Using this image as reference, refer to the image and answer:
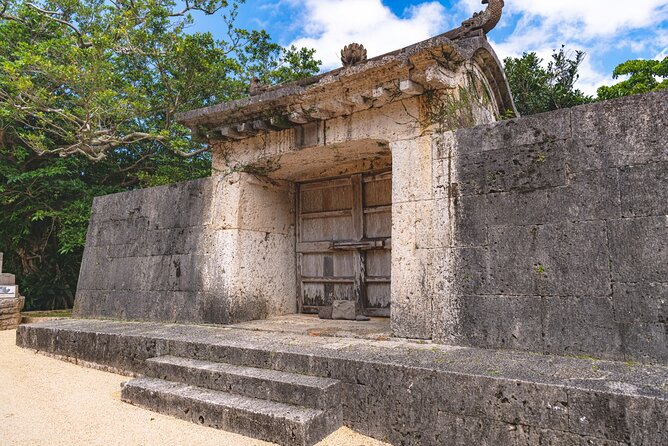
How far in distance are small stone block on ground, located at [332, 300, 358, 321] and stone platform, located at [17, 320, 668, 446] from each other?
50.1 inches

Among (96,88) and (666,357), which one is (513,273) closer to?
(666,357)

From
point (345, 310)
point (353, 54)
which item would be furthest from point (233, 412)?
point (353, 54)

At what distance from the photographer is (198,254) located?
5.83 m

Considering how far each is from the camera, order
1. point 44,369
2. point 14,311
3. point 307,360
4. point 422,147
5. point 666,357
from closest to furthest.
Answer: point 666,357, point 307,360, point 422,147, point 44,369, point 14,311

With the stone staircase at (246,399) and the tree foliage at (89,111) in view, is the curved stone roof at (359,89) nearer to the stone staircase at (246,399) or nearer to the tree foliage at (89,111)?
the stone staircase at (246,399)

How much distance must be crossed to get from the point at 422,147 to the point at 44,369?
5092 mm

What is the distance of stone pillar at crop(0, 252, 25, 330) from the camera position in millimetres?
8711

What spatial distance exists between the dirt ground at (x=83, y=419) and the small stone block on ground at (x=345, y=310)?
2.49 meters

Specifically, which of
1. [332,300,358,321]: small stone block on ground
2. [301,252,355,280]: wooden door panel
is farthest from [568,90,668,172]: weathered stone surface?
[301,252,355,280]: wooden door panel

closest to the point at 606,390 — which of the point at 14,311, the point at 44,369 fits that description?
the point at 44,369

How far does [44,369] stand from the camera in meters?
5.25

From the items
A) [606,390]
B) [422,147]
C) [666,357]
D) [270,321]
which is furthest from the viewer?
[270,321]

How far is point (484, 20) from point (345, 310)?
3.69m

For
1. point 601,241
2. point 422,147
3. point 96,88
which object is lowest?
point 601,241
